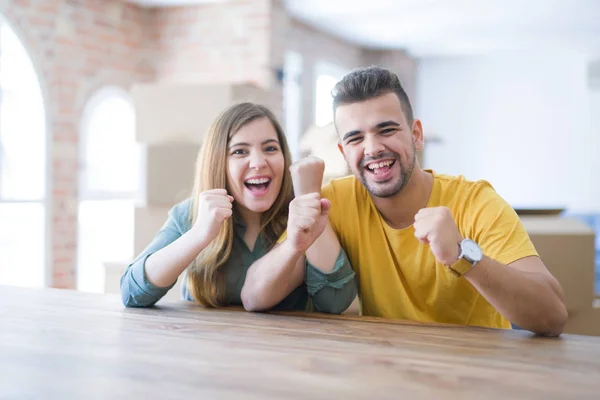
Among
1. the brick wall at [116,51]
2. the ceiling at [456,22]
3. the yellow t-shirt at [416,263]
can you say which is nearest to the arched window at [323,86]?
the ceiling at [456,22]

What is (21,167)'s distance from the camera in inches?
180

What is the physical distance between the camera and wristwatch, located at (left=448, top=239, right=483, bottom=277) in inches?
46.8

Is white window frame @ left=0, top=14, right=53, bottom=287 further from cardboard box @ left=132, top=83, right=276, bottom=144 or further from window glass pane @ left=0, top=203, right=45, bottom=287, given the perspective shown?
cardboard box @ left=132, top=83, right=276, bottom=144

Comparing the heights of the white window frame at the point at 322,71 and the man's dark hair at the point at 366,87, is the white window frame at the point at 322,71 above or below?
above

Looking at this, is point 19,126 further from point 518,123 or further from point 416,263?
point 518,123

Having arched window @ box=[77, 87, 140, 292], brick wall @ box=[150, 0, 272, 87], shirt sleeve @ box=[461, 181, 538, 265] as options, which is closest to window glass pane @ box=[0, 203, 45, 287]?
arched window @ box=[77, 87, 140, 292]

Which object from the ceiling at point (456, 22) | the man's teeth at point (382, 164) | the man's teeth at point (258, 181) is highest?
the ceiling at point (456, 22)

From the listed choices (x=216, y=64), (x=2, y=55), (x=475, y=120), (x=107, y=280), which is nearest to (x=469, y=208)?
(x=107, y=280)

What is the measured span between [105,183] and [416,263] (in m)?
4.19

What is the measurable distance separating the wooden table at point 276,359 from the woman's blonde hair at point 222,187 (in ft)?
0.74

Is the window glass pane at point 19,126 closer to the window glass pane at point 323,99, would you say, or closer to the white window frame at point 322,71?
the white window frame at point 322,71

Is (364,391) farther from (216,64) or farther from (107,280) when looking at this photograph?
(216,64)

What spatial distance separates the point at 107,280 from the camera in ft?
9.03

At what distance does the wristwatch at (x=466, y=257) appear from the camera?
46.8 inches
